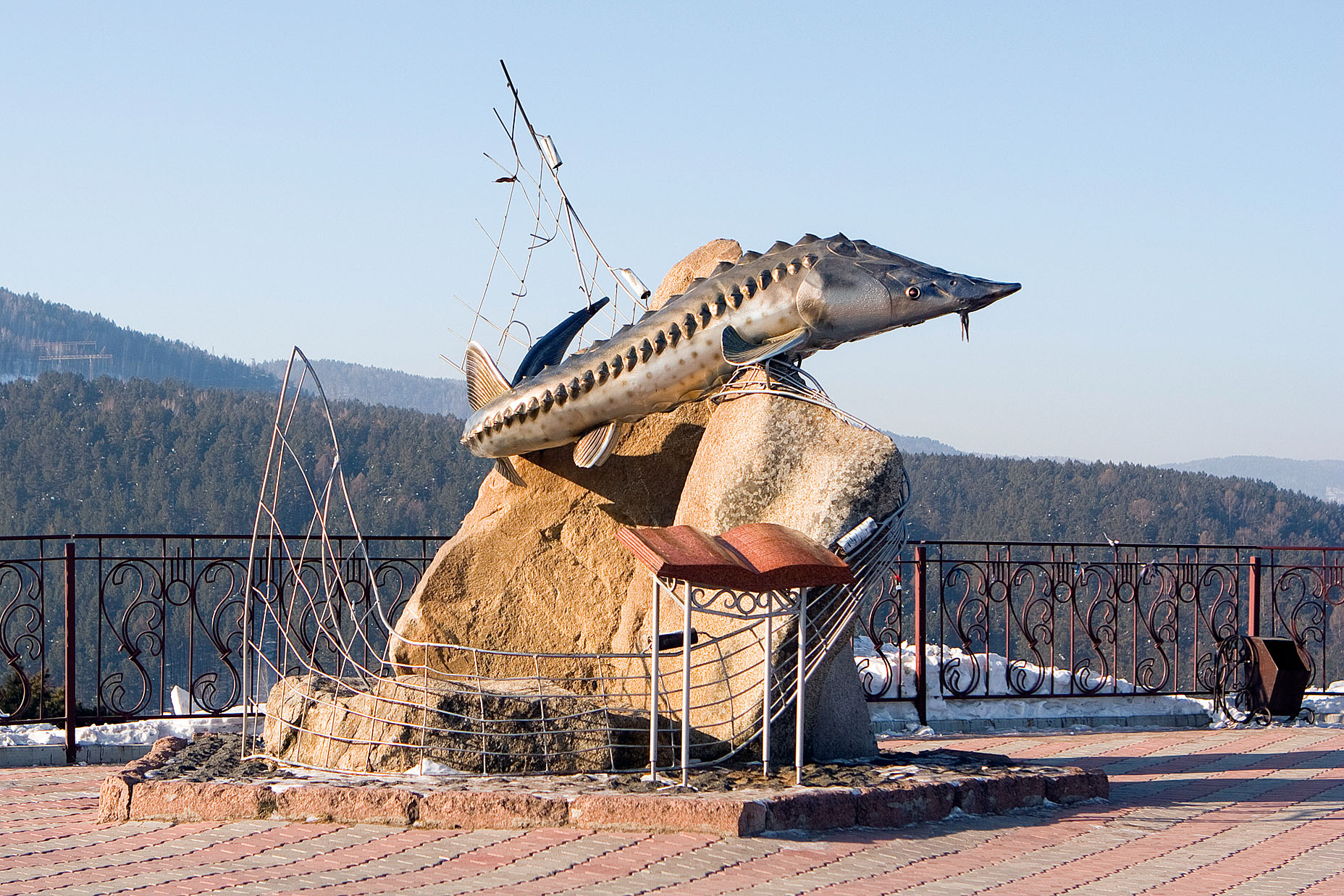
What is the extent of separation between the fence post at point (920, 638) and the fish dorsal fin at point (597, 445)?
3.14 meters

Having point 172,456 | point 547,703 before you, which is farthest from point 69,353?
point 547,703

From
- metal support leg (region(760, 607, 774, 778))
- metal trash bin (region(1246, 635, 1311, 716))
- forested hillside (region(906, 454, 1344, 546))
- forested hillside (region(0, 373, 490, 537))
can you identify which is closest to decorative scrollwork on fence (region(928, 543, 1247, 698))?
metal trash bin (region(1246, 635, 1311, 716))

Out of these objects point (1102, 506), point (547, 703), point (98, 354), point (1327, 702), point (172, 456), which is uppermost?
point (98, 354)

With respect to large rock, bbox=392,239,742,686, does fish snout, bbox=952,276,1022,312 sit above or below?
above

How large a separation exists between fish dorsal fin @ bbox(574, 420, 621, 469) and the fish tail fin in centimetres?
73

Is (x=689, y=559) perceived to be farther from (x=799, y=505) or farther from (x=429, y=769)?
(x=429, y=769)

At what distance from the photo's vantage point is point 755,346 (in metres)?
6.12

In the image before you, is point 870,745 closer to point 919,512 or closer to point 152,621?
point 152,621

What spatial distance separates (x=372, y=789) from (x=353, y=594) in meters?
4.66

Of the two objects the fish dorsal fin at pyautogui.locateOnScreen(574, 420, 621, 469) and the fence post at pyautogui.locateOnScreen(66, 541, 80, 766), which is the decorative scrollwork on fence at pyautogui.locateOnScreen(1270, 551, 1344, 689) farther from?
the fence post at pyautogui.locateOnScreen(66, 541, 80, 766)

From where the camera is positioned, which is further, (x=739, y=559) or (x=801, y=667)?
(x=801, y=667)

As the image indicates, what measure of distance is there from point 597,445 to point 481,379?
1.16 m

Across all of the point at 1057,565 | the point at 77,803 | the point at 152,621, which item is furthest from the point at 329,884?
the point at 1057,565

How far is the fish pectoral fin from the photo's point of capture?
7109 millimetres
